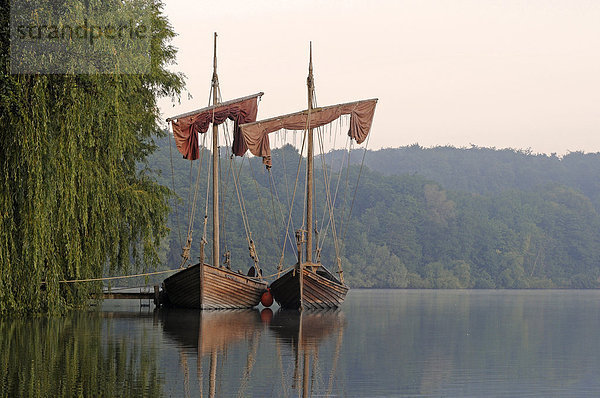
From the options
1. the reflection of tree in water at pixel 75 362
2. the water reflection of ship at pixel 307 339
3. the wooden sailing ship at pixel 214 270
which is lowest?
the water reflection of ship at pixel 307 339

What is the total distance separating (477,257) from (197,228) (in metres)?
44.0

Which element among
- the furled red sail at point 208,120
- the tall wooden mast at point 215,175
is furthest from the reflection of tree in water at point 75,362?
the furled red sail at point 208,120

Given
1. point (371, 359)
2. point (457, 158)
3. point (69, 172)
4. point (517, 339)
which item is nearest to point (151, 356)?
point (371, 359)

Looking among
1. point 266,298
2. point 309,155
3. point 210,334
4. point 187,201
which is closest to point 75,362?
point 210,334

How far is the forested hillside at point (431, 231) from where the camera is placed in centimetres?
10131

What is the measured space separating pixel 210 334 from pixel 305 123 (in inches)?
644

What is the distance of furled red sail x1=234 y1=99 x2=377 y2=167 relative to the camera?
35.3 metres

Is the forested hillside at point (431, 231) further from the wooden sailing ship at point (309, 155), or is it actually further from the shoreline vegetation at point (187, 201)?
the wooden sailing ship at point (309, 155)

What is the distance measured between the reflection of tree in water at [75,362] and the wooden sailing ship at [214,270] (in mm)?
10882

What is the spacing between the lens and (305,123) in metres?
35.9

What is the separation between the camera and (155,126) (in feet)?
109

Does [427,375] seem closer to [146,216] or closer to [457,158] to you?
[146,216]

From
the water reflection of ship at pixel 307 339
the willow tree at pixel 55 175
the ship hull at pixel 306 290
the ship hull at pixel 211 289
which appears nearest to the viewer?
the water reflection of ship at pixel 307 339

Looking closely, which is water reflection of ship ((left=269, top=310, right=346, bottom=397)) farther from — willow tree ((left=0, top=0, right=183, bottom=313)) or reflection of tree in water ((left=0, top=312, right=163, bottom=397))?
willow tree ((left=0, top=0, right=183, bottom=313))
